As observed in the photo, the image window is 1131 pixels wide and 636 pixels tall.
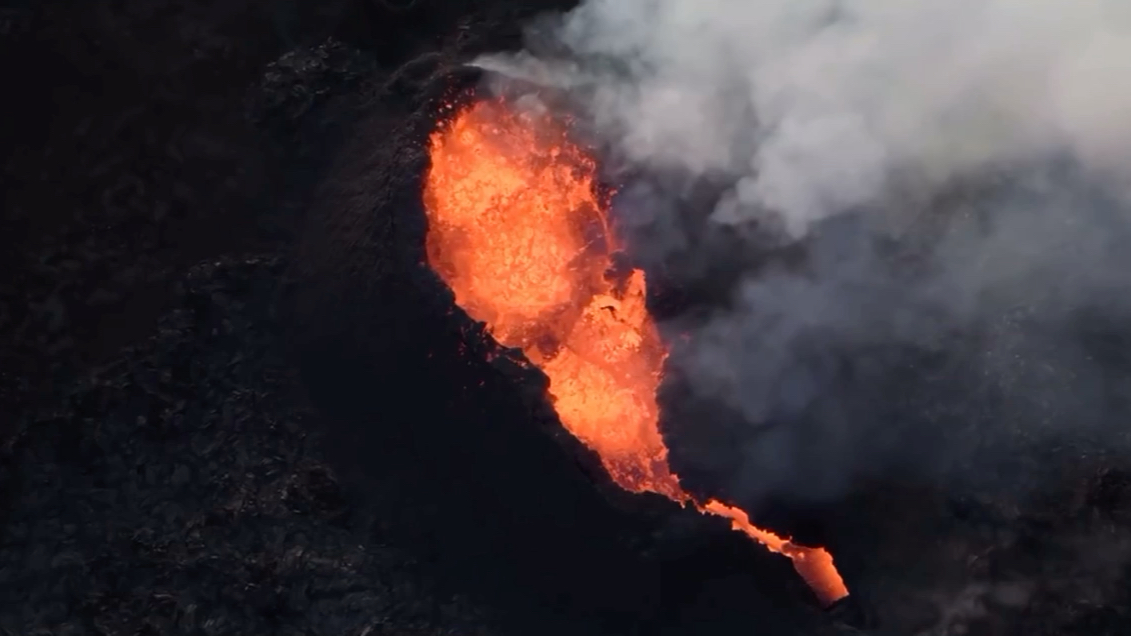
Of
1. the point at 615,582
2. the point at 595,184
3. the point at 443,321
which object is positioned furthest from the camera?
the point at 595,184

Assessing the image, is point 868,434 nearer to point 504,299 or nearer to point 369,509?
point 504,299

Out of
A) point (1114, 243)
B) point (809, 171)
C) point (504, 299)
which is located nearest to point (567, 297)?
point (504, 299)

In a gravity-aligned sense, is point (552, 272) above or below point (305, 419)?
above

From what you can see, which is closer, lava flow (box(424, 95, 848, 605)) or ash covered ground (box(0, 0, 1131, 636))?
ash covered ground (box(0, 0, 1131, 636))

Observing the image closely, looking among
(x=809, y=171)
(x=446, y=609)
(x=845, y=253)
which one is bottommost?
(x=446, y=609)

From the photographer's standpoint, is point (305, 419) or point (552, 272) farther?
point (552, 272)
